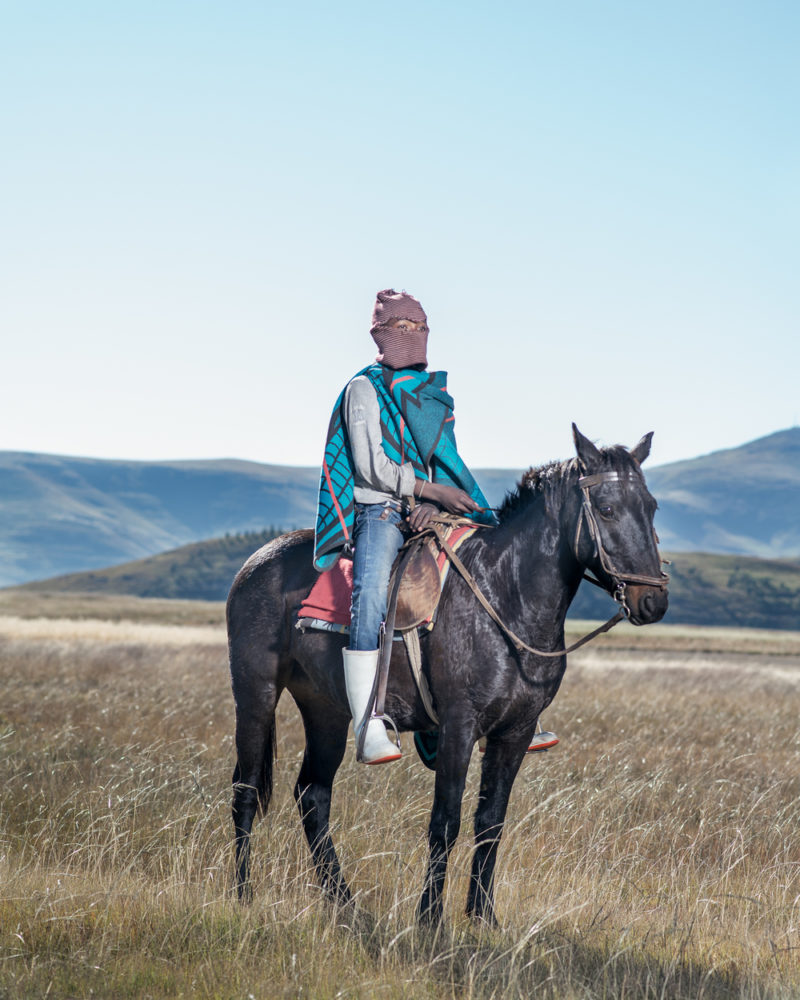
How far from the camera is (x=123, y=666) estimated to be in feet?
63.8

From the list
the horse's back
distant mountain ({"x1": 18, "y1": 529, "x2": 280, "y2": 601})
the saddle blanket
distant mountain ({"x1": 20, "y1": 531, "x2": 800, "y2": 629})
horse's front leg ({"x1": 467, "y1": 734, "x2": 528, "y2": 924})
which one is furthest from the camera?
distant mountain ({"x1": 18, "y1": 529, "x2": 280, "y2": 601})

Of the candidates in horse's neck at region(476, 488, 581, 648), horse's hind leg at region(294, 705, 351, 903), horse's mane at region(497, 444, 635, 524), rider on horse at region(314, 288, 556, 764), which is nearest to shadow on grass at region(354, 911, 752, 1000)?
rider on horse at region(314, 288, 556, 764)

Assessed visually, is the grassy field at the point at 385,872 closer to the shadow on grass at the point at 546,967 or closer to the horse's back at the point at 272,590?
the shadow on grass at the point at 546,967

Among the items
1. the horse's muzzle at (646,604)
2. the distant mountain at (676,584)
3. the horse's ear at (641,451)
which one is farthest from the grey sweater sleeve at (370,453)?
the distant mountain at (676,584)

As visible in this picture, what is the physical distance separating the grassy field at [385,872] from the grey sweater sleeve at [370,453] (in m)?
2.06

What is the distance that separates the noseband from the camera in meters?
4.72

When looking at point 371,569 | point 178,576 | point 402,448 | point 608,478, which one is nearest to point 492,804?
point 371,569

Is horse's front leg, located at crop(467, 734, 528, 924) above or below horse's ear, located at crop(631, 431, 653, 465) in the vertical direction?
below

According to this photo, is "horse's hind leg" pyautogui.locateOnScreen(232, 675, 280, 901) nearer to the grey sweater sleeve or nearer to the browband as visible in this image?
the grey sweater sleeve

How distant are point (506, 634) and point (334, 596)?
3.48 ft

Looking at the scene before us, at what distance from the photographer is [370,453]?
550cm

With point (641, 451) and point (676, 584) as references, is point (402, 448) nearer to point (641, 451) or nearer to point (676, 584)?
point (641, 451)

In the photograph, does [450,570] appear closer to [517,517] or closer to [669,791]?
[517,517]

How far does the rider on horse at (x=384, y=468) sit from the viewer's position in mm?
5293
